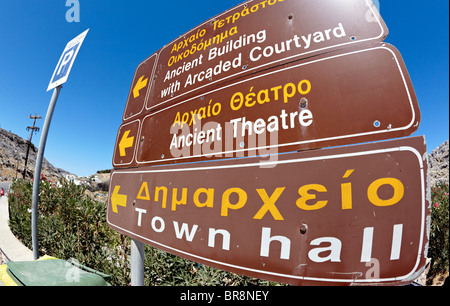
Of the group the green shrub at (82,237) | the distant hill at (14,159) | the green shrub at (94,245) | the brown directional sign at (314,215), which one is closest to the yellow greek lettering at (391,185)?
the brown directional sign at (314,215)

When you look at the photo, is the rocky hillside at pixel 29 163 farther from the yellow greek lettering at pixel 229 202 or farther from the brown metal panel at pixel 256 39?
the yellow greek lettering at pixel 229 202

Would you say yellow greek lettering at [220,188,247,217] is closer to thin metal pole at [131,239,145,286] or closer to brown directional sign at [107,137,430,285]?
brown directional sign at [107,137,430,285]

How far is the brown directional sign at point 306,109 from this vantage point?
0.85m

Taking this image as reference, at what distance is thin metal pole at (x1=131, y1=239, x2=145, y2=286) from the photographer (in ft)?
4.89

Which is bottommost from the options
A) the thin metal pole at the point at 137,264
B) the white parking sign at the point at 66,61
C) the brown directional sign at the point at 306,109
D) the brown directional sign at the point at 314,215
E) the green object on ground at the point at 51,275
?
the green object on ground at the point at 51,275

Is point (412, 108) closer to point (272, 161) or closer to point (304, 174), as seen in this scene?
point (304, 174)

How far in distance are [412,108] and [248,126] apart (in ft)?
2.22

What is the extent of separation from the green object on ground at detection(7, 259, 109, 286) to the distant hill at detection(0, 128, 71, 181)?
113 feet

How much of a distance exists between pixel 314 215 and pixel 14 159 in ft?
183

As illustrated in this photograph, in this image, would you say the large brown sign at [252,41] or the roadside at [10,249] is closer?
the large brown sign at [252,41]

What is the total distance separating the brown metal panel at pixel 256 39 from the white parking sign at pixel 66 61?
3.28 ft

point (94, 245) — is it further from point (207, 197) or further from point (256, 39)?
point (256, 39)

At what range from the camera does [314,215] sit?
2.90 feet
